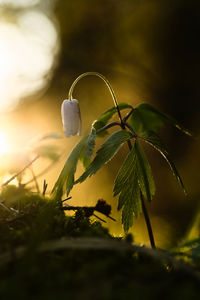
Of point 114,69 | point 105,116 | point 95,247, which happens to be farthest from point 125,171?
point 114,69

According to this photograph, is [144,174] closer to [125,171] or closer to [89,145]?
[125,171]

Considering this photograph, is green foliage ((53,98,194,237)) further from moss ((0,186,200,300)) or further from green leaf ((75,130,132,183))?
moss ((0,186,200,300))

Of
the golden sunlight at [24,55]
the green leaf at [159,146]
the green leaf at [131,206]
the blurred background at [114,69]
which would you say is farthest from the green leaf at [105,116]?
the golden sunlight at [24,55]

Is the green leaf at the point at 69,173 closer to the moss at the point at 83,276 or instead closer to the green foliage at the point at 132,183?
the green foliage at the point at 132,183

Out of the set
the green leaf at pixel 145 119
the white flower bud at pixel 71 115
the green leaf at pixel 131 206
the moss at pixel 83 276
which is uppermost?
the white flower bud at pixel 71 115

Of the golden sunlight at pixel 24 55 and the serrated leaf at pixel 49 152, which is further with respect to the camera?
the golden sunlight at pixel 24 55

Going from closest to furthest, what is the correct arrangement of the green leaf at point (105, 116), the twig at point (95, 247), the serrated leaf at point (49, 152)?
the twig at point (95, 247) < the serrated leaf at point (49, 152) < the green leaf at point (105, 116)
